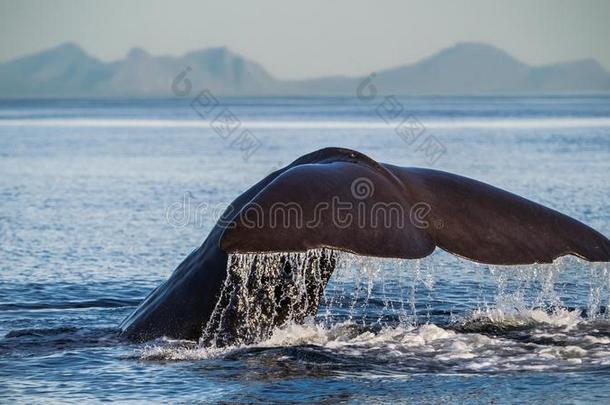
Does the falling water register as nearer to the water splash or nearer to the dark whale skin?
the water splash

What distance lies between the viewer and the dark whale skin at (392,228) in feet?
19.3

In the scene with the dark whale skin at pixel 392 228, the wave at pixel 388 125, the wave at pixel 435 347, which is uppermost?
the wave at pixel 388 125

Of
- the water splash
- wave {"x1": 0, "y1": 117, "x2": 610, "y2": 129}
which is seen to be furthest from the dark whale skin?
wave {"x1": 0, "y1": 117, "x2": 610, "y2": 129}

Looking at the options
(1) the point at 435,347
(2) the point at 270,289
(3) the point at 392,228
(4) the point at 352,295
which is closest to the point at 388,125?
(4) the point at 352,295

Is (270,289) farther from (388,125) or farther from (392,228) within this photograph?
(388,125)

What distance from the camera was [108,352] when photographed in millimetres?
7969

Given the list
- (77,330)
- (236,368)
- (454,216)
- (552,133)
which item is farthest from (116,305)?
(552,133)

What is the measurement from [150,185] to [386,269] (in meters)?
13.1

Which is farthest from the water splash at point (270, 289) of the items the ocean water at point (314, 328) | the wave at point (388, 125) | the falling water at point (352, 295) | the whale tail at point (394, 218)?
the wave at point (388, 125)
